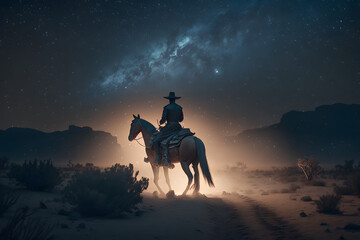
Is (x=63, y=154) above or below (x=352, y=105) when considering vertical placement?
below

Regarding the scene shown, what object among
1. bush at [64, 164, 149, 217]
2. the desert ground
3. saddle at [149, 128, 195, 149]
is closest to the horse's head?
saddle at [149, 128, 195, 149]

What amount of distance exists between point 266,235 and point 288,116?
96.0 meters

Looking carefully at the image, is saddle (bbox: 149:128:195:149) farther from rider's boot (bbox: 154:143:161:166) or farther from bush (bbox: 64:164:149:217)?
bush (bbox: 64:164:149:217)

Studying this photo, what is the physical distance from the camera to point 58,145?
84.8m

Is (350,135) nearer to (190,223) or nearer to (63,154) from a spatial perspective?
(190,223)

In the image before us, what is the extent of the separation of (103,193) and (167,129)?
16.0 feet

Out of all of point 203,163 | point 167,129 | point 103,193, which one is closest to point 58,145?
point 167,129

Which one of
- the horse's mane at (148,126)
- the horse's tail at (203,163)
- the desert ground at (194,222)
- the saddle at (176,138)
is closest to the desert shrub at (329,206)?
the desert ground at (194,222)

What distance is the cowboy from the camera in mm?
10102

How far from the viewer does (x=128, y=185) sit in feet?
21.8

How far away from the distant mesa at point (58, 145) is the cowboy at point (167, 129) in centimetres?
7314

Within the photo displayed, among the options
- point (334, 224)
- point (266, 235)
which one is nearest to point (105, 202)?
point (266, 235)

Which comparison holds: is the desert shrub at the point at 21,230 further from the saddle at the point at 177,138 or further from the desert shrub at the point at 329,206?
the desert shrub at the point at 329,206

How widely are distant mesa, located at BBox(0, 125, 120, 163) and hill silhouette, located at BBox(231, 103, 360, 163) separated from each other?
57014 mm
